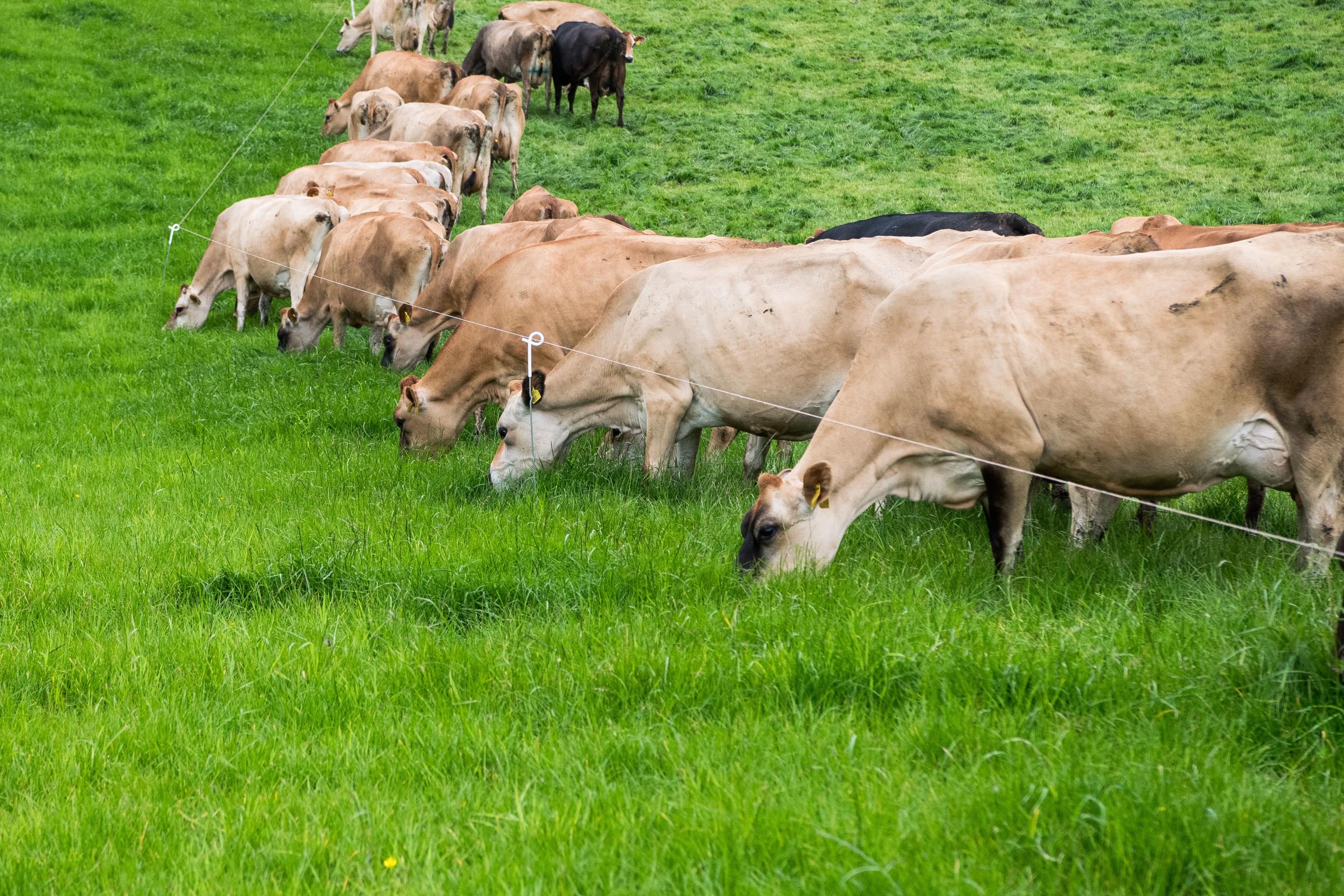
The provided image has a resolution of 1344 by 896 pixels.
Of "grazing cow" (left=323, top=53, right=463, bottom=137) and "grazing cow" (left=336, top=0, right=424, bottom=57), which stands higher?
"grazing cow" (left=336, top=0, right=424, bottom=57)

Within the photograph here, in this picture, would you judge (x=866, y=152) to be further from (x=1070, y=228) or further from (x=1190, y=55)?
(x=1190, y=55)

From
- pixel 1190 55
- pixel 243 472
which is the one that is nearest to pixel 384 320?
pixel 243 472

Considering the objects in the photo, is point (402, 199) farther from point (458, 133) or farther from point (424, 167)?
point (458, 133)

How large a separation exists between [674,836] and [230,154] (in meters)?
20.4

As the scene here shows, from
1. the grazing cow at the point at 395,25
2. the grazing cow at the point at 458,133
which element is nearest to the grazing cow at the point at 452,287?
the grazing cow at the point at 458,133

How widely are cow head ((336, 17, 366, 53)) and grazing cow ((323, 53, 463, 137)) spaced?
4554 mm

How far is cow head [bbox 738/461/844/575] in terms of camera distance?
5875mm

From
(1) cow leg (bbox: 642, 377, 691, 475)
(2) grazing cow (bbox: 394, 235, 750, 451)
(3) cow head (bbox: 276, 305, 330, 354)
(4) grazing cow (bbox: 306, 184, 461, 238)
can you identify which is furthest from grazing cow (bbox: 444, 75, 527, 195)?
(1) cow leg (bbox: 642, 377, 691, 475)

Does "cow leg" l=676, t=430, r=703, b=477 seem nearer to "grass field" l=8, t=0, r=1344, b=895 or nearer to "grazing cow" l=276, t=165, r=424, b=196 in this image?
"grass field" l=8, t=0, r=1344, b=895

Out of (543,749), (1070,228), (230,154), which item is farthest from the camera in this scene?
(230,154)

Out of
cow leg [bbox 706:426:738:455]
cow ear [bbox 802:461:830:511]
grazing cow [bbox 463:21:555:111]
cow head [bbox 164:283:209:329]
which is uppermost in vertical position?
grazing cow [bbox 463:21:555:111]

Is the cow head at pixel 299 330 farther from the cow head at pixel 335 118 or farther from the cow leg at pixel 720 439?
the cow head at pixel 335 118

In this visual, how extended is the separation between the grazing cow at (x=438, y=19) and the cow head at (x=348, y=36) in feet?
5.31

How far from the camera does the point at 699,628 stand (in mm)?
4996
